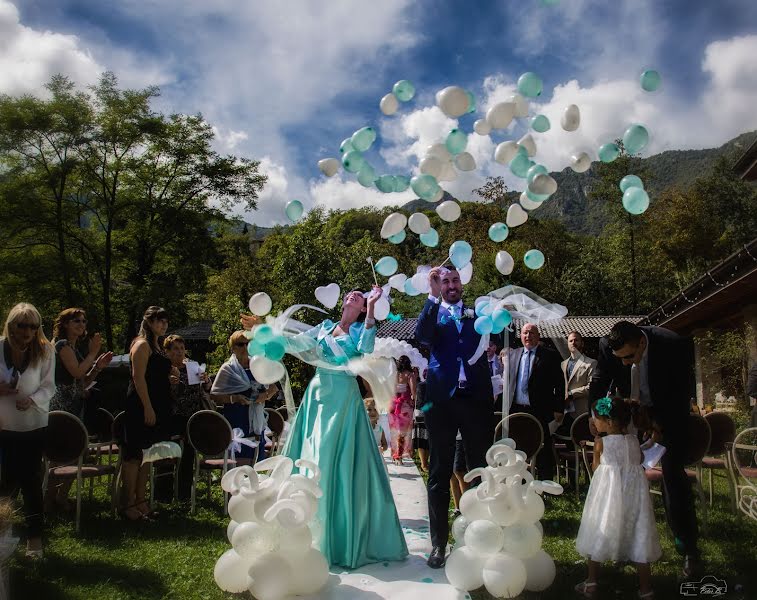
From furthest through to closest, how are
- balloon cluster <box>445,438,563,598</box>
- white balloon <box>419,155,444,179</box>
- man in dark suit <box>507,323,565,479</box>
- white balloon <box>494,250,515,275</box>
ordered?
man in dark suit <box>507,323,565,479</box> < white balloon <box>494,250,515,275</box> < white balloon <box>419,155,444,179</box> < balloon cluster <box>445,438,563,598</box>

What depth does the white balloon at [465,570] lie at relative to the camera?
323 cm

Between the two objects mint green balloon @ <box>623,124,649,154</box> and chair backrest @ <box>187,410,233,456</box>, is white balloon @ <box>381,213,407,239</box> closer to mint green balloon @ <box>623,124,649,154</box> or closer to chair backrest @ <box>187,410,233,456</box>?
mint green balloon @ <box>623,124,649,154</box>

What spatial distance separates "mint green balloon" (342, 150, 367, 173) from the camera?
3.93 m

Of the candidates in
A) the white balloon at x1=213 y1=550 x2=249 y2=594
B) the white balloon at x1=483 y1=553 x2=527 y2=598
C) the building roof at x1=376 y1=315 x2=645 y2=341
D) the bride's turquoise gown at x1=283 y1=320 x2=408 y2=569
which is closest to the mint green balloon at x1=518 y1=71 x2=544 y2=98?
the bride's turquoise gown at x1=283 y1=320 x2=408 y2=569

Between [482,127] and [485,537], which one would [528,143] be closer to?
[482,127]

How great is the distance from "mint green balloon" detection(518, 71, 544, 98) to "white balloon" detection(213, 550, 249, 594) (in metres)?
3.13

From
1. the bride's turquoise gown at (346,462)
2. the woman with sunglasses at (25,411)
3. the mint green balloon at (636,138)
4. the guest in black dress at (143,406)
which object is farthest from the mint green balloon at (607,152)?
the woman with sunglasses at (25,411)

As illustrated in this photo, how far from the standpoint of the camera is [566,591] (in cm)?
333

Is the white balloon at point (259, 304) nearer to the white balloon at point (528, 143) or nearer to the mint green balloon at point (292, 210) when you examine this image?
the mint green balloon at point (292, 210)

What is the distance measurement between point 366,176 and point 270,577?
2.44 metres

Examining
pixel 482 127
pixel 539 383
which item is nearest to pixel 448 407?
pixel 482 127

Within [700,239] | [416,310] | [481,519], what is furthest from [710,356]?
[700,239]

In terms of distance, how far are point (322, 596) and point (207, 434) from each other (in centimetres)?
234

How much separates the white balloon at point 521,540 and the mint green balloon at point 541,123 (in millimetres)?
2366
